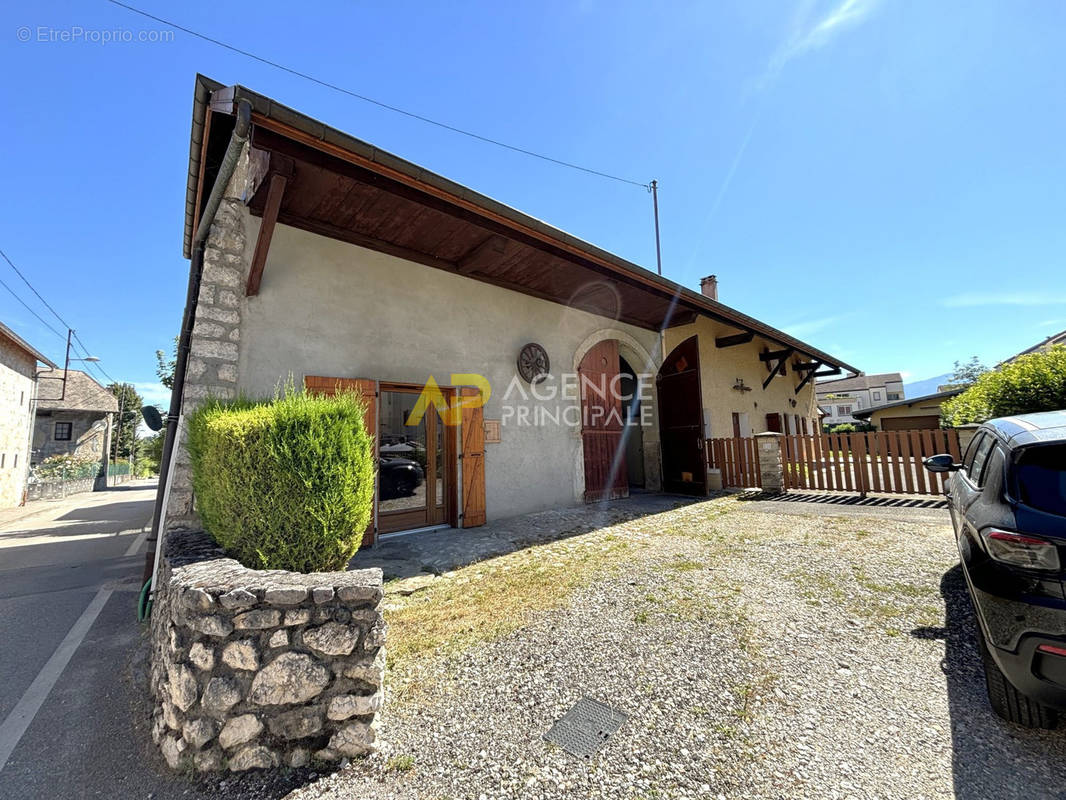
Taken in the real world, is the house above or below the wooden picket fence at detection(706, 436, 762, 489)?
above

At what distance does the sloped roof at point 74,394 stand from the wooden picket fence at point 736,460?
27.8m

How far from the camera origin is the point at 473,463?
19.2 ft

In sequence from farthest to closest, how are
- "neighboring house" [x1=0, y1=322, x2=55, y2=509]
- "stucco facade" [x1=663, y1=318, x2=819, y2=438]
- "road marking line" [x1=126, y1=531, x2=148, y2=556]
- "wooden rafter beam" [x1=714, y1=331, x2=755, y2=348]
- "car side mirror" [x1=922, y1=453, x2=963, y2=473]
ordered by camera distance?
"neighboring house" [x1=0, y1=322, x2=55, y2=509] < "stucco facade" [x1=663, y1=318, x2=819, y2=438] < "wooden rafter beam" [x1=714, y1=331, x2=755, y2=348] < "road marking line" [x1=126, y1=531, x2=148, y2=556] < "car side mirror" [x1=922, y1=453, x2=963, y2=473]

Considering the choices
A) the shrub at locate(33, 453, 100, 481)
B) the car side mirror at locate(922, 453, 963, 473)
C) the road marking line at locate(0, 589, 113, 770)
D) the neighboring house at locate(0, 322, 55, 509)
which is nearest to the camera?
the road marking line at locate(0, 589, 113, 770)

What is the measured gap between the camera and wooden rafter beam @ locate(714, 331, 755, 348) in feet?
33.9

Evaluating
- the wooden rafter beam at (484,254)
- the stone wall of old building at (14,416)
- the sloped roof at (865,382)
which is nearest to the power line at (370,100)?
the wooden rafter beam at (484,254)

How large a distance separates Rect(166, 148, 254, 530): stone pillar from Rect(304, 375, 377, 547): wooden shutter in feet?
2.47

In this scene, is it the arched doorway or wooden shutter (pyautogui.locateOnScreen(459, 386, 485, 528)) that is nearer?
wooden shutter (pyautogui.locateOnScreen(459, 386, 485, 528))

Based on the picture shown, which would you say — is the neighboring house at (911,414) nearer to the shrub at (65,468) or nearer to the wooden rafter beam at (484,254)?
the wooden rafter beam at (484,254)

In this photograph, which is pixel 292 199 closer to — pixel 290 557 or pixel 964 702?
pixel 290 557

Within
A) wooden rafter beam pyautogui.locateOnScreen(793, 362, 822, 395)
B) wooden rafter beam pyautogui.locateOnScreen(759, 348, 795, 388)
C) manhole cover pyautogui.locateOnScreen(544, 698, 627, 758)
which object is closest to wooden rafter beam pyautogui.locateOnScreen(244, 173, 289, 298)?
manhole cover pyautogui.locateOnScreen(544, 698, 627, 758)

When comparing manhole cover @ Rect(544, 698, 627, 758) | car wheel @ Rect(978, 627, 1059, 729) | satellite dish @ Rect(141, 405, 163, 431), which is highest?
satellite dish @ Rect(141, 405, 163, 431)

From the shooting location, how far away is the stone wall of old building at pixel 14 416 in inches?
524

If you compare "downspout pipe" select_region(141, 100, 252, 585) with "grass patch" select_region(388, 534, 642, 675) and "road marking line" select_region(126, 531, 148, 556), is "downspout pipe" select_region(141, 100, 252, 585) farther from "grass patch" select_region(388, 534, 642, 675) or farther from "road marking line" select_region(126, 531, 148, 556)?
"road marking line" select_region(126, 531, 148, 556)
